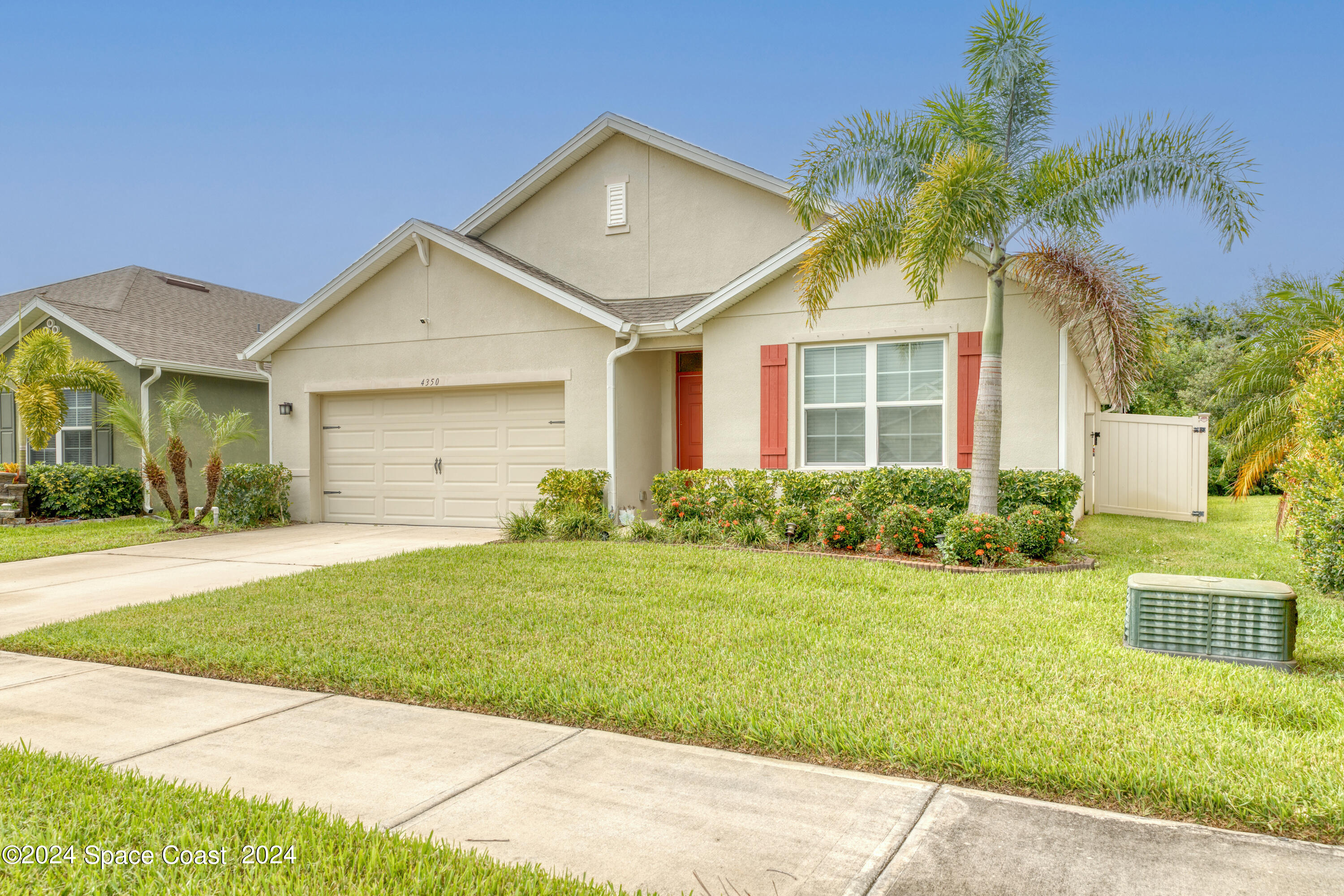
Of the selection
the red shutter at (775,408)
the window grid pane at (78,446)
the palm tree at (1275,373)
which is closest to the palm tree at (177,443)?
the window grid pane at (78,446)

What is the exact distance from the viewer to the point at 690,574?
8375 mm

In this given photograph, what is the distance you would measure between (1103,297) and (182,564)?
11.0 metres

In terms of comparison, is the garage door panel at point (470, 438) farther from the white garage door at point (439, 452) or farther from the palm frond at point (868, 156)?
the palm frond at point (868, 156)

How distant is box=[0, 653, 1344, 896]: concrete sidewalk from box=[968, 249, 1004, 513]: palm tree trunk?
21.0 ft

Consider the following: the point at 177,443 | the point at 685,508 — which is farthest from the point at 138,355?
the point at 685,508

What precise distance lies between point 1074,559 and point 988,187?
4154 mm

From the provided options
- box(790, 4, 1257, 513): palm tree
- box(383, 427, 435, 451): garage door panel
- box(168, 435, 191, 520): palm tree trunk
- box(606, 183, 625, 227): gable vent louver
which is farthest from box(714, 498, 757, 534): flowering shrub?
box(168, 435, 191, 520): palm tree trunk

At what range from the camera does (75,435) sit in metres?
17.1

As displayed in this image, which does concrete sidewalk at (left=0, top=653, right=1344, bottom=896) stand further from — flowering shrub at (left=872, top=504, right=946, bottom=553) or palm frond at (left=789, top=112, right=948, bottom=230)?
palm frond at (left=789, top=112, right=948, bottom=230)

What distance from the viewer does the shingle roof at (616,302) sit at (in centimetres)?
1273

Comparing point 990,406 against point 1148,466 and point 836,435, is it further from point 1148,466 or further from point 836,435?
point 1148,466

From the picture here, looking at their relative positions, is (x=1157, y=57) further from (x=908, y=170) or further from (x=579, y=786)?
(x=579, y=786)

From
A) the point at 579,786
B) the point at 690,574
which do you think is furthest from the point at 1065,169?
the point at 579,786

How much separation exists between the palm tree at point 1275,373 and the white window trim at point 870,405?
3.89 meters
